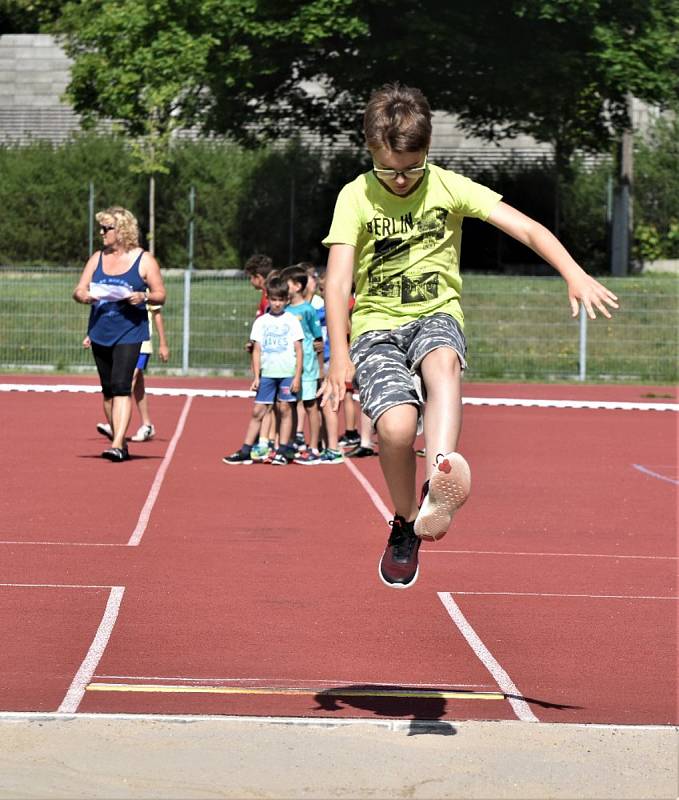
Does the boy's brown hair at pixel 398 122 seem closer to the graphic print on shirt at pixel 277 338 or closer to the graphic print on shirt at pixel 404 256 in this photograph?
the graphic print on shirt at pixel 404 256

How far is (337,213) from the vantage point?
6188 mm

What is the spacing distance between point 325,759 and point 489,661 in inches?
80.1

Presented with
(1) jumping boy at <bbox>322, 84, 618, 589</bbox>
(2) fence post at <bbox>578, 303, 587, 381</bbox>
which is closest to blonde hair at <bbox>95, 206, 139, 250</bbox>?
(1) jumping boy at <bbox>322, 84, 618, 589</bbox>

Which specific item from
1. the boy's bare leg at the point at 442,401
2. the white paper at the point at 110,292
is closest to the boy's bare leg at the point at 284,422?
the white paper at the point at 110,292

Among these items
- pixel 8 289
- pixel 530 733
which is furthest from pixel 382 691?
pixel 8 289

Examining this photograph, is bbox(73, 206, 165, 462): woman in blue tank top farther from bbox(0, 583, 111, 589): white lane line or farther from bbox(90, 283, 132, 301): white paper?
bbox(0, 583, 111, 589): white lane line

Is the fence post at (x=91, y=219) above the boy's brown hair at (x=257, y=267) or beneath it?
above

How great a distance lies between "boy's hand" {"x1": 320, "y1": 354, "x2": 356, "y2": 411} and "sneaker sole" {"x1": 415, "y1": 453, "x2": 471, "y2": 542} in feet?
1.48

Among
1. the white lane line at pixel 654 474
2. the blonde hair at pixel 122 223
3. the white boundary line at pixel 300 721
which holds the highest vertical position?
the blonde hair at pixel 122 223

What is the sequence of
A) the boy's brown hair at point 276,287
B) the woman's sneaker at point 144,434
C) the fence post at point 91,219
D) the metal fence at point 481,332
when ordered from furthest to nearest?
the fence post at point 91,219 → the metal fence at point 481,332 → the woman's sneaker at point 144,434 → the boy's brown hair at point 276,287

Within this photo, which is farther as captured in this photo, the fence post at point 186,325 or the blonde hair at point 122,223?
the fence post at point 186,325

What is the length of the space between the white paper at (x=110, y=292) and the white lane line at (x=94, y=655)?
17.6 feet

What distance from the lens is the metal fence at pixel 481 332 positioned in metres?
27.5

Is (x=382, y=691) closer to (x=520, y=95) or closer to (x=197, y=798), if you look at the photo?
(x=197, y=798)
